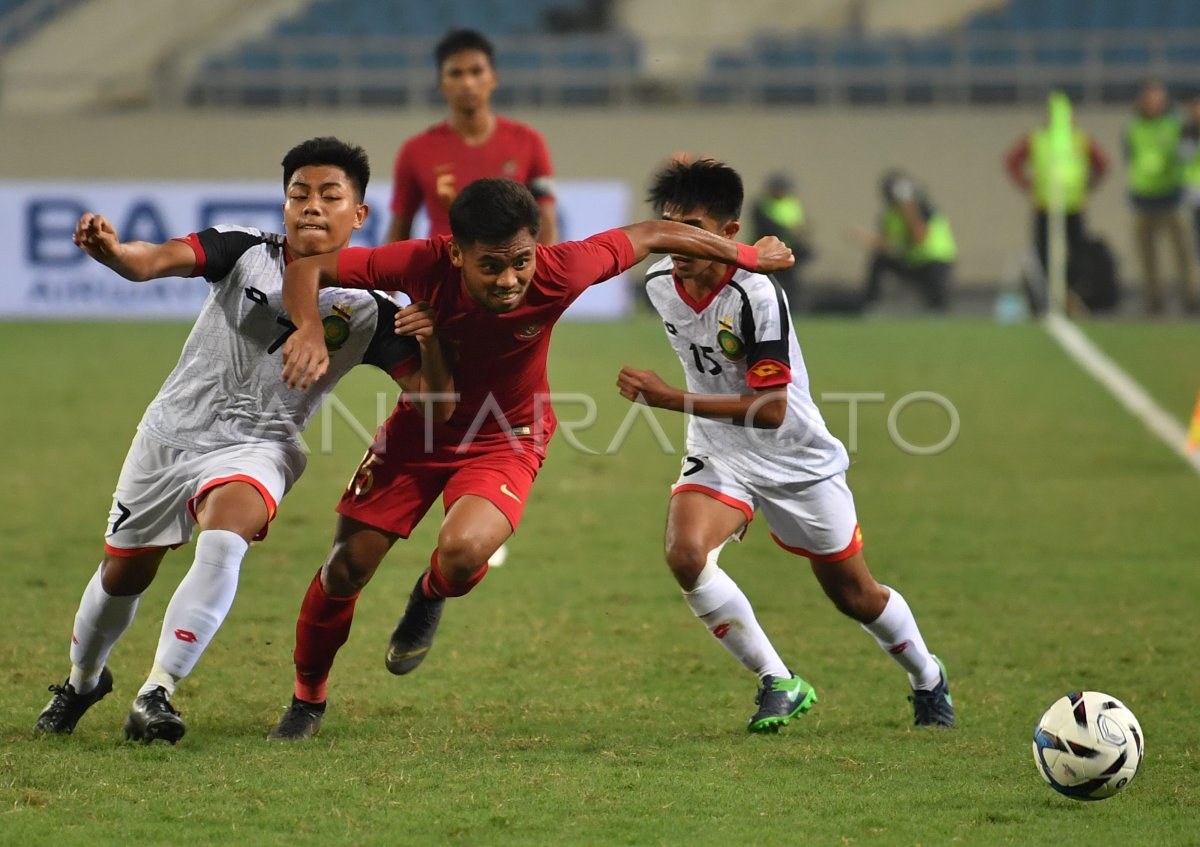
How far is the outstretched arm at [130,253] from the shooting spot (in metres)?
4.43

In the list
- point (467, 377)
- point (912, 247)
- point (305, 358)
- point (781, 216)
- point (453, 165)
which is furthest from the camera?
point (912, 247)

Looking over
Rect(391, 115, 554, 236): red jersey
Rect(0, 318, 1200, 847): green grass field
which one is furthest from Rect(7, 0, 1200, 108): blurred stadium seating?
Rect(391, 115, 554, 236): red jersey

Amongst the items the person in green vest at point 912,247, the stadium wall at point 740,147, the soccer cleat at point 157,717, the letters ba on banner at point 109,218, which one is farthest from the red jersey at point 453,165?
the stadium wall at point 740,147

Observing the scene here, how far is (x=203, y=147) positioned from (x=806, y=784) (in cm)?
1954

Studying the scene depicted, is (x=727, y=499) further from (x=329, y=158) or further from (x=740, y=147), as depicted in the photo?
(x=740, y=147)

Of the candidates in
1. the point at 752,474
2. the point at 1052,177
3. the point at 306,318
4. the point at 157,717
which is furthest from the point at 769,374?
the point at 1052,177

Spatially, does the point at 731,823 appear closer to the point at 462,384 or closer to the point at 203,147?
the point at 462,384

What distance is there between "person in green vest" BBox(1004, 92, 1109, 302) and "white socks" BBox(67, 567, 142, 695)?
14485 millimetres

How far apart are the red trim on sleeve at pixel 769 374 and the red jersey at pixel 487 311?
0.50 m

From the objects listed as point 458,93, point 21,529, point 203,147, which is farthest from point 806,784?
point 203,147

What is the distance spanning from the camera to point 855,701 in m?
5.53

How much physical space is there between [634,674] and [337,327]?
5.59 feet

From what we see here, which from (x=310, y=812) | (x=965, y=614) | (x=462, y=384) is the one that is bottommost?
(x=965, y=614)

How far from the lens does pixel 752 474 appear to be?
5.26 m
